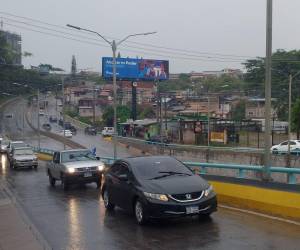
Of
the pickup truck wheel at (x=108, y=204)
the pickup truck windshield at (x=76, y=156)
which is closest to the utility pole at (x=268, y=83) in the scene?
the pickup truck wheel at (x=108, y=204)

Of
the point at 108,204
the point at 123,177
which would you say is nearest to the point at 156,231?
the point at 123,177

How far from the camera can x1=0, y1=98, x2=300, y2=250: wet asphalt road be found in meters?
9.48

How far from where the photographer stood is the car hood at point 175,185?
11156 millimetres

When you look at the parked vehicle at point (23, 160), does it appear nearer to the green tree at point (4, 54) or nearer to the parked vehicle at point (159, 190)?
the parked vehicle at point (159, 190)

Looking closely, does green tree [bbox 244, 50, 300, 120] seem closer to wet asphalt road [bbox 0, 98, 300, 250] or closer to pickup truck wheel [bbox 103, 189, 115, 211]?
pickup truck wheel [bbox 103, 189, 115, 211]

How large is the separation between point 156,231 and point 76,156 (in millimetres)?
12070

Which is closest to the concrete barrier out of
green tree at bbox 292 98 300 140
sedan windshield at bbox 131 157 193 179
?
sedan windshield at bbox 131 157 193 179

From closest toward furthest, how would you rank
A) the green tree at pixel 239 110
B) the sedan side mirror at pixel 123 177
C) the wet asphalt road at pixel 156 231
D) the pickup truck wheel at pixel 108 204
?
the wet asphalt road at pixel 156 231, the sedan side mirror at pixel 123 177, the pickup truck wheel at pixel 108 204, the green tree at pixel 239 110

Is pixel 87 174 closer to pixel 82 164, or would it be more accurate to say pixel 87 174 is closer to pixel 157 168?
pixel 82 164

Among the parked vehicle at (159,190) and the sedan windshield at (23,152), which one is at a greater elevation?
the parked vehicle at (159,190)

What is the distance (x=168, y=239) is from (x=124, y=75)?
77312mm

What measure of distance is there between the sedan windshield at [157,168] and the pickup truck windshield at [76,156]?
950cm

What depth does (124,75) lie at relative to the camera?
86562mm

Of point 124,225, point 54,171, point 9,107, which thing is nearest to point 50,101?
point 9,107
